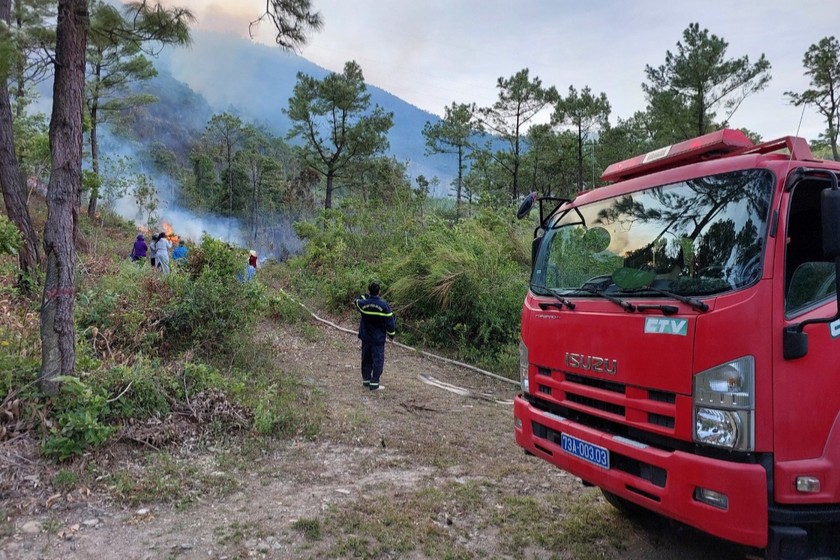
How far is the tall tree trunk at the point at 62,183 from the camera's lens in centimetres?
460

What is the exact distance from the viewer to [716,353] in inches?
98.2

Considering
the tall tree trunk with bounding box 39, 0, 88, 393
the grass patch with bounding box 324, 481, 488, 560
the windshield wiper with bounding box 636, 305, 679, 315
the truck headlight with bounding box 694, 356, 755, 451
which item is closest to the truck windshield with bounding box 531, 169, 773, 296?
the windshield wiper with bounding box 636, 305, 679, 315

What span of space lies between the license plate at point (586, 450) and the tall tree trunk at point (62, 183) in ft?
14.5

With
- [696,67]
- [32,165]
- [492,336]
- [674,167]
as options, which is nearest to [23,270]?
[492,336]

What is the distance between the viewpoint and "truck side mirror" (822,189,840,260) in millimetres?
2391

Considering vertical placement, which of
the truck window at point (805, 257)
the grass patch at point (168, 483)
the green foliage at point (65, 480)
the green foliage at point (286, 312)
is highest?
the truck window at point (805, 257)

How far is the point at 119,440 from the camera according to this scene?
462cm

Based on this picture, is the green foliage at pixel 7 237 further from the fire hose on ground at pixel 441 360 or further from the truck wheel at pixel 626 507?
the truck wheel at pixel 626 507

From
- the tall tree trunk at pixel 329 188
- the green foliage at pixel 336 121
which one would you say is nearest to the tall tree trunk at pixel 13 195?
the green foliage at pixel 336 121

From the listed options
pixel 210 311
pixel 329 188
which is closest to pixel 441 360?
pixel 210 311

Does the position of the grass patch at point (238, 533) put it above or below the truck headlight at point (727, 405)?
below

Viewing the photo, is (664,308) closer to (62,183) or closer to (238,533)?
(238,533)

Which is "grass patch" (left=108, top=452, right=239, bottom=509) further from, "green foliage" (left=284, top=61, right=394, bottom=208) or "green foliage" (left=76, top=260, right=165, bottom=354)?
"green foliage" (left=284, top=61, right=394, bottom=208)

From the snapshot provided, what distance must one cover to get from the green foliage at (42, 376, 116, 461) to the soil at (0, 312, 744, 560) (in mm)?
187
